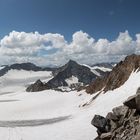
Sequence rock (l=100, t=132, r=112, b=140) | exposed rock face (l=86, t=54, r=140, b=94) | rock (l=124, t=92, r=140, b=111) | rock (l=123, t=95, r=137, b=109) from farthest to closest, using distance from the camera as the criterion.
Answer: exposed rock face (l=86, t=54, r=140, b=94)
rock (l=100, t=132, r=112, b=140)
rock (l=123, t=95, r=137, b=109)
rock (l=124, t=92, r=140, b=111)

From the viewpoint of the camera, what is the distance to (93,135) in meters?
36.6

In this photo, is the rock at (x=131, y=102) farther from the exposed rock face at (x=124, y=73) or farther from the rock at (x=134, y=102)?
the exposed rock face at (x=124, y=73)

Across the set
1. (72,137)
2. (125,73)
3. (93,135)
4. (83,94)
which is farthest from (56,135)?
(83,94)

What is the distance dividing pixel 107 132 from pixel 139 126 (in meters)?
4.96

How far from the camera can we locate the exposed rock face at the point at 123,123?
26578 millimetres

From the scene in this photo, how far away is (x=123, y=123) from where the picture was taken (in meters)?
28.7

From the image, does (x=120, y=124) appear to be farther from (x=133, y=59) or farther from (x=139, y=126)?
(x=133, y=59)

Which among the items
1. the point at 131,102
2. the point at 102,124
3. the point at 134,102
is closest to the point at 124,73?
the point at 102,124

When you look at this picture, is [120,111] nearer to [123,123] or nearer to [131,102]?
[123,123]

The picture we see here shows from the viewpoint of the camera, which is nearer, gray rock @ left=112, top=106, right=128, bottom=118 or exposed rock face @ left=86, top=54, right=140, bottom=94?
gray rock @ left=112, top=106, right=128, bottom=118

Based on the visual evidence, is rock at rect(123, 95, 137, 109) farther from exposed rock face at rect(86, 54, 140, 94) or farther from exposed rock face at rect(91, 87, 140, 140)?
exposed rock face at rect(86, 54, 140, 94)

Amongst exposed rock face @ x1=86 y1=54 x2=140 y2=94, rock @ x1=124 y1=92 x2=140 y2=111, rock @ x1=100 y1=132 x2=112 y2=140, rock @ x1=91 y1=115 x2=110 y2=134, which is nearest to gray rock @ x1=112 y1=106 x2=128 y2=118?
rock @ x1=124 y1=92 x2=140 y2=111

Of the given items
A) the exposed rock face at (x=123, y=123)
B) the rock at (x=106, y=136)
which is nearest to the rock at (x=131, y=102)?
the exposed rock face at (x=123, y=123)

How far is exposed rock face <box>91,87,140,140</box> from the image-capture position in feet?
87.2
